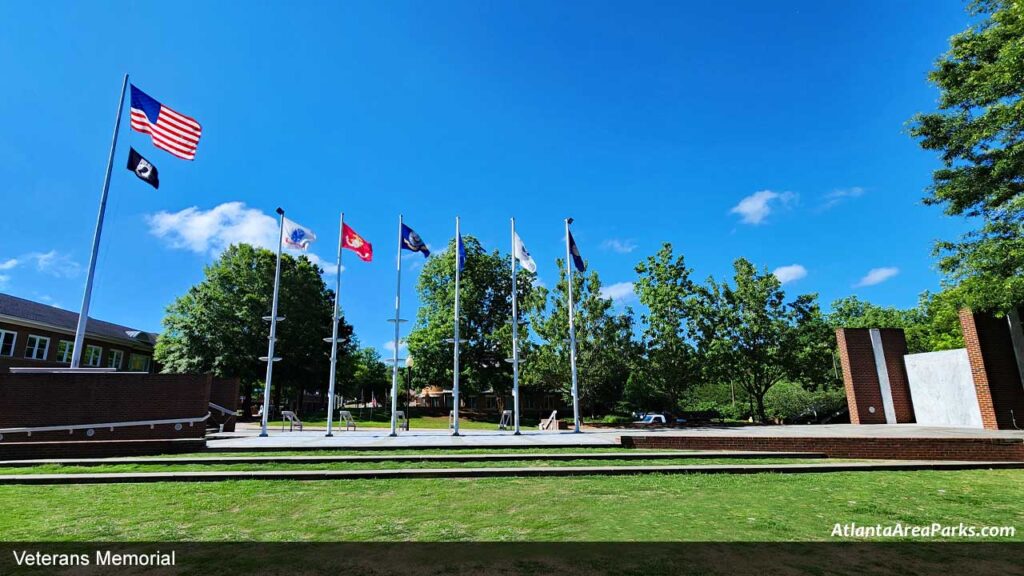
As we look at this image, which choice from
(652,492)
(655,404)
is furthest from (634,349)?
(652,492)

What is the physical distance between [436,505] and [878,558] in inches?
204

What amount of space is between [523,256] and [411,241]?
5069 mm

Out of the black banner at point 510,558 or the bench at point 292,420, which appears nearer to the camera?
the black banner at point 510,558

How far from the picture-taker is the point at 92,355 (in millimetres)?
43062

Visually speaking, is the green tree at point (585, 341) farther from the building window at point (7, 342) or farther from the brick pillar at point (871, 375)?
the building window at point (7, 342)

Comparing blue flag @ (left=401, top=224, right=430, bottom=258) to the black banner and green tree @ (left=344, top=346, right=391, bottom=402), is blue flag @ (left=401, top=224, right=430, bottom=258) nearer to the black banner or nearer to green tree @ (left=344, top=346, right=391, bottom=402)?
the black banner

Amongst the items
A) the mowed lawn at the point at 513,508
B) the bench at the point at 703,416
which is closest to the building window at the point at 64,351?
the mowed lawn at the point at 513,508

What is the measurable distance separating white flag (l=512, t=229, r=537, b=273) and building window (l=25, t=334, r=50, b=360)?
40.3 meters

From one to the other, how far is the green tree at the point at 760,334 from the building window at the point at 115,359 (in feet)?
169

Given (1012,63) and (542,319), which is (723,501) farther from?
(542,319)

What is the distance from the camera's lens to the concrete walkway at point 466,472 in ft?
28.6

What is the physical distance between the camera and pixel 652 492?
25.7 feet

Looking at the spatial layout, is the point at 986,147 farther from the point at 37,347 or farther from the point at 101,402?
the point at 37,347

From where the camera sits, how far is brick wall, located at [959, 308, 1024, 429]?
17922 millimetres
